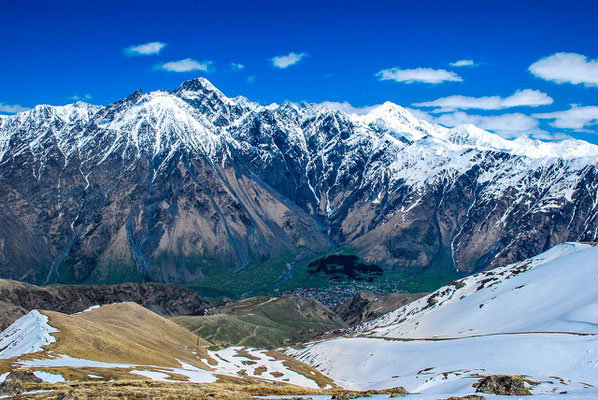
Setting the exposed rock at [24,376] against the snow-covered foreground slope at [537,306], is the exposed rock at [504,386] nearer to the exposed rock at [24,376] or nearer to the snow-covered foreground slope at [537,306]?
the exposed rock at [24,376]

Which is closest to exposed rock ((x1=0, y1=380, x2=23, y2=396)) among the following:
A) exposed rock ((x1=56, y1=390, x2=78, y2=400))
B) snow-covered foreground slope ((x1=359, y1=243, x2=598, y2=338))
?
exposed rock ((x1=56, y1=390, x2=78, y2=400))

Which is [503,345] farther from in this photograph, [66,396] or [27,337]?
[27,337]

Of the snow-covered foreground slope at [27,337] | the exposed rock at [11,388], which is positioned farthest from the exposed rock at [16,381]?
the snow-covered foreground slope at [27,337]

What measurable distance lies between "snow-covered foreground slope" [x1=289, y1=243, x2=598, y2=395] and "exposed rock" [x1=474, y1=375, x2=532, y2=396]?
5913 mm

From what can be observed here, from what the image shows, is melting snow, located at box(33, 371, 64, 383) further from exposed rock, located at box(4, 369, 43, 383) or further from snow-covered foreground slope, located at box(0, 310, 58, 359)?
snow-covered foreground slope, located at box(0, 310, 58, 359)

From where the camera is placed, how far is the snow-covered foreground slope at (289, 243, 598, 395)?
9038cm

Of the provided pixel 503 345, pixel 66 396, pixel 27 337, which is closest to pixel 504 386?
pixel 66 396

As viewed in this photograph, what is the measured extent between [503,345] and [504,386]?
55172mm

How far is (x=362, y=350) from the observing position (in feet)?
573

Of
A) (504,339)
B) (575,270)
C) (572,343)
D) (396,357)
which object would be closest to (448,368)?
(504,339)

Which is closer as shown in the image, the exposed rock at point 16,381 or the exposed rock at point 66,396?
the exposed rock at point 66,396

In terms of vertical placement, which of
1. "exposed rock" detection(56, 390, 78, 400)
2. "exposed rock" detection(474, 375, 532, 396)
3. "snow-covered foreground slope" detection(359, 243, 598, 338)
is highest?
"exposed rock" detection(56, 390, 78, 400)

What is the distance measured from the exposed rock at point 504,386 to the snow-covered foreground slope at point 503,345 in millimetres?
5913

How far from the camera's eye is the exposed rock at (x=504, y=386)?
59656 millimetres
